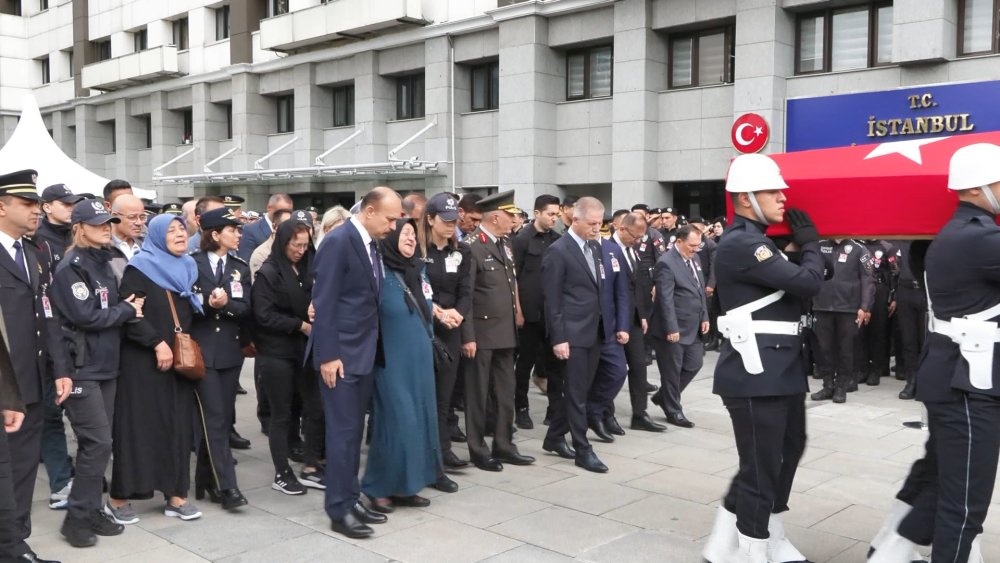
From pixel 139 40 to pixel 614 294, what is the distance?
30247 millimetres

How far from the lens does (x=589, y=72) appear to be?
19750mm

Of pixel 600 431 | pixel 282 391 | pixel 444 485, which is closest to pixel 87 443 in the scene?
pixel 282 391

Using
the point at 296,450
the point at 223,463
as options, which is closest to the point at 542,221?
the point at 296,450

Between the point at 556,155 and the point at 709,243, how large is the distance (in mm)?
7574

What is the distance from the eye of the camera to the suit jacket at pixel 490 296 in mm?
7016

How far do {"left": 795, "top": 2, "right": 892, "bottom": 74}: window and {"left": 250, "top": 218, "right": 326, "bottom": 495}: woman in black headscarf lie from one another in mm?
12838

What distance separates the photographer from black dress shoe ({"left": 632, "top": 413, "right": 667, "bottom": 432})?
27.5 ft

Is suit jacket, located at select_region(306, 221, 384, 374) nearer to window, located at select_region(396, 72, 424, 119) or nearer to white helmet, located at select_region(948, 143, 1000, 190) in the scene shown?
white helmet, located at select_region(948, 143, 1000, 190)

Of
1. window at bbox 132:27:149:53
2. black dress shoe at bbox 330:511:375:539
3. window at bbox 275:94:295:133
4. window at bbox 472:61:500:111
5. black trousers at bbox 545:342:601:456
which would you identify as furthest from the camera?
window at bbox 132:27:149:53

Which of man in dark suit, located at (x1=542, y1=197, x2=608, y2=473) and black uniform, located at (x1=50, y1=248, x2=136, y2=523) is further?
man in dark suit, located at (x1=542, y1=197, x2=608, y2=473)

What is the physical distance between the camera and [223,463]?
19.5 feet

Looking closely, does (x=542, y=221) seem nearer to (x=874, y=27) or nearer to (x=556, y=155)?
(x=874, y=27)

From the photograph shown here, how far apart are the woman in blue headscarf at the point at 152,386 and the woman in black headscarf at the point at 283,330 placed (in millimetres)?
637

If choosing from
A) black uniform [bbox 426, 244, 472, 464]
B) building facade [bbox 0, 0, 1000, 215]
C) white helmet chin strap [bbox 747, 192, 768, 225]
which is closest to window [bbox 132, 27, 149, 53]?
building facade [bbox 0, 0, 1000, 215]
